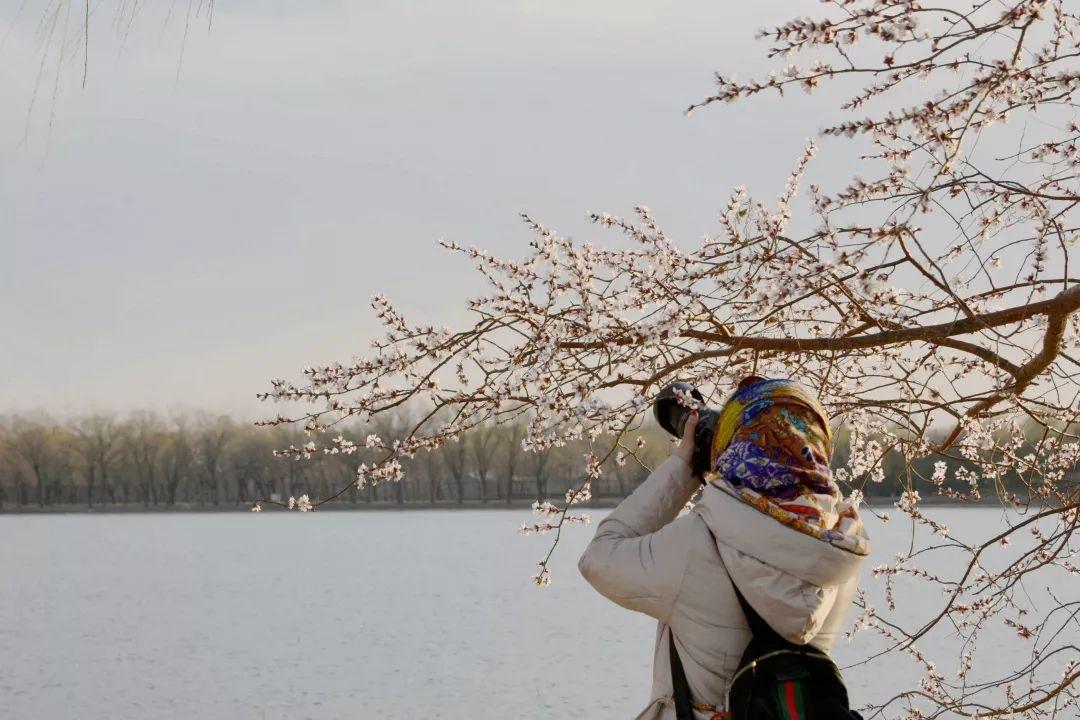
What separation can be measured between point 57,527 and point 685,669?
6325cm

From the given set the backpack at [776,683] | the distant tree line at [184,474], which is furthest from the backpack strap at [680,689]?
the distant tree line at [184,474]

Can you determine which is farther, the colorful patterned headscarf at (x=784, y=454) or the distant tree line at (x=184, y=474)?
the distant tree line at (x=184, y=474)

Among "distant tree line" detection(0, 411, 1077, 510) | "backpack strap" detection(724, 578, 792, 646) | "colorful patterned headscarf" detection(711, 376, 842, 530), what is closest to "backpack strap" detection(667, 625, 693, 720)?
"backpack strap" detection(724, 578, 792, 646)

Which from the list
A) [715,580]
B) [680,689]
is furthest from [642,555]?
[680,689]

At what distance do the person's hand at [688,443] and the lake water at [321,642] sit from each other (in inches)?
389

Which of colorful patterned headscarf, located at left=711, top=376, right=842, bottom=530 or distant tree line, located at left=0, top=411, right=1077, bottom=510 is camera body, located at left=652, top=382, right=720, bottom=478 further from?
distant tree line, located at left=0, top=411, right=1077, bottom=510

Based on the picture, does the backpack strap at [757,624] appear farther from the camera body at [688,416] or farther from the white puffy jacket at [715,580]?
the camera body at [688,416]

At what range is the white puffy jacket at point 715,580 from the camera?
1.89 meters

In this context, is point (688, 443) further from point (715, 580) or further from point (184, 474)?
point (184, 474)

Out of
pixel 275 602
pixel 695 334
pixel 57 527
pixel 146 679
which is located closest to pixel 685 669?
pixel 695 334

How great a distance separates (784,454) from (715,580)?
0.23m

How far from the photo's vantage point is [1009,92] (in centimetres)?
306

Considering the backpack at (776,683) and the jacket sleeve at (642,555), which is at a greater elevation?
the jacket sleeve at (642,555)

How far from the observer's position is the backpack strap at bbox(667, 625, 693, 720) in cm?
198
